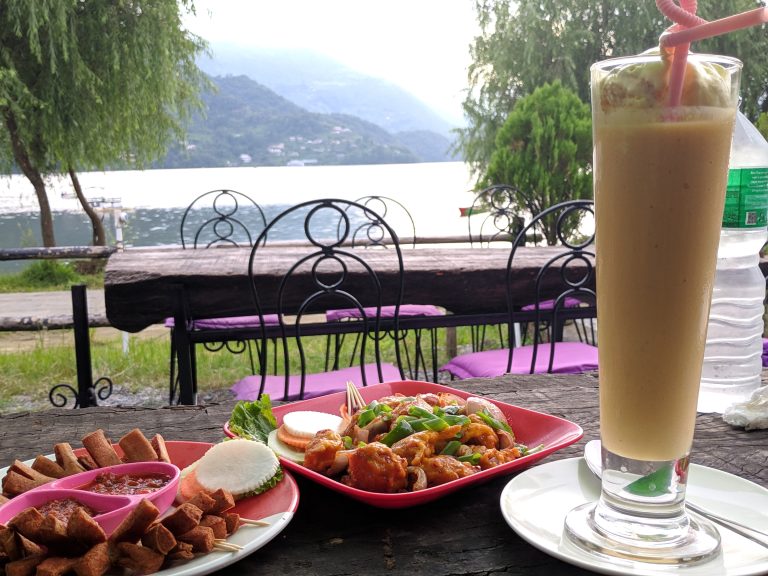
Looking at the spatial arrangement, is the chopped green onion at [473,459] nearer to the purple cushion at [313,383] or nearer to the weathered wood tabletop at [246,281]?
the purple cushion at [313,383]

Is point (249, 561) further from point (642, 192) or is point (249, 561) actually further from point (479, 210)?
point (479, 210)

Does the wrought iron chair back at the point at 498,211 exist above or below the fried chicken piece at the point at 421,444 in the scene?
above

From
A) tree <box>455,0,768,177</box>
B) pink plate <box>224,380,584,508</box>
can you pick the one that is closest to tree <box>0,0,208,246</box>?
tree <box>455,0,768,177</box>

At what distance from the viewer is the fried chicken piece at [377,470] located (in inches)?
27.6

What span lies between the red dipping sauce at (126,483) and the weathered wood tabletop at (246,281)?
166cm

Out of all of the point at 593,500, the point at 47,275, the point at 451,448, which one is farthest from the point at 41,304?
the point at 593,500

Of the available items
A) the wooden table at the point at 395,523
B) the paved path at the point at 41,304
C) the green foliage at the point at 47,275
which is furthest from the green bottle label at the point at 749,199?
the green foliage at the point at 47,275

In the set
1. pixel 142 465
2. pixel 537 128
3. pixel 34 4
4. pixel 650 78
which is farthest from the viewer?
pixel 34 4

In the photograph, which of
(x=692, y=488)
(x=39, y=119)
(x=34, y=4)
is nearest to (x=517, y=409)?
(x=692, y=488)

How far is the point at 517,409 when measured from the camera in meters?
0.95

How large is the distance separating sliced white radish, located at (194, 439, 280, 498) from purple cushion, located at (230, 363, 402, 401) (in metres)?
1.56

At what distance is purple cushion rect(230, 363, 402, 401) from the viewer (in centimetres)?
235

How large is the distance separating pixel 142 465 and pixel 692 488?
24.0 inches

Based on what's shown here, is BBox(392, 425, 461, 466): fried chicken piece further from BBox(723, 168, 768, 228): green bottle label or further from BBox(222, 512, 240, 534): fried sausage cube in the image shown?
BBox(723, 168, 768, 228): green bottle label
